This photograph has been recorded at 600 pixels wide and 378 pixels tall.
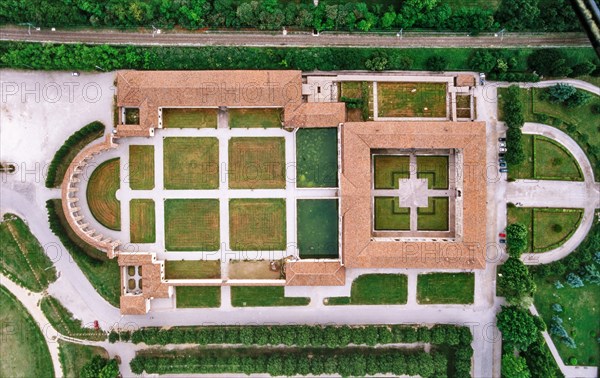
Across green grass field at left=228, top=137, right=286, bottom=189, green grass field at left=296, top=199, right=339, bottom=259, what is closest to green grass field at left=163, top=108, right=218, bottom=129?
green grass field at left=228, top=137, right=286, bottom=189

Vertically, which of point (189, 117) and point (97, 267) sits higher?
point (189, 117)

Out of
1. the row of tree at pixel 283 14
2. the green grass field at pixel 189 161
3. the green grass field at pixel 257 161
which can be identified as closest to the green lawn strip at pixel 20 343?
the green grass field at pixel 189 161

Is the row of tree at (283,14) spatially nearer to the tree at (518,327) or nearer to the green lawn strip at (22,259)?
the green lawn strip at (22,259)

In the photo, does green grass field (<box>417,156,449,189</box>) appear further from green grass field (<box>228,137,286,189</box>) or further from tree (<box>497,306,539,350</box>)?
green grass field (<box>228,137,286,189</box>)

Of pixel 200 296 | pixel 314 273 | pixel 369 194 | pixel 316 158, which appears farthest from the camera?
pixel 200 296

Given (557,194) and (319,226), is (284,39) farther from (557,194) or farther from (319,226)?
(557,194)

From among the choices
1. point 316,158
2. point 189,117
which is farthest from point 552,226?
point 189,117
